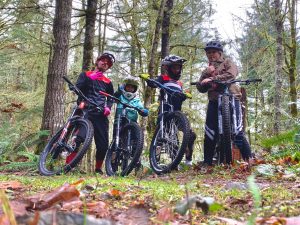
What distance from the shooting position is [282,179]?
4543mm

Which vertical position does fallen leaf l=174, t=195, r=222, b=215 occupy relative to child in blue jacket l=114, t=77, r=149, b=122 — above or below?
below

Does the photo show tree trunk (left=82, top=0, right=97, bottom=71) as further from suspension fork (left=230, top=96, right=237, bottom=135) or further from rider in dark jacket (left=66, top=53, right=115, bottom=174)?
suspension fork (left=230, top=96, right=237, bottom=135)

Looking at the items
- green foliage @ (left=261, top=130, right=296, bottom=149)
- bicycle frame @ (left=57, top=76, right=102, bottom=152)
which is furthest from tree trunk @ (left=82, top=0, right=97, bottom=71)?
green foliage @ (left=261, top=130, right=296, bottom=149)

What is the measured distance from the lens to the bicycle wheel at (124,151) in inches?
273

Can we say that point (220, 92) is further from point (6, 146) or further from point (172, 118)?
point (6, 146)

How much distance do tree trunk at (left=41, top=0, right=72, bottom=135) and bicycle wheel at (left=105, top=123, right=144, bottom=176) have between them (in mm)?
1797

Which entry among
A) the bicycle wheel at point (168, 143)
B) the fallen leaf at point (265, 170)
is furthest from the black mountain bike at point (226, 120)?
the fallen leaf at point (265, 170)

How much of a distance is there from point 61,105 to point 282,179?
17.9 feet

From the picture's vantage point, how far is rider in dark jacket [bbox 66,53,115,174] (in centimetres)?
749

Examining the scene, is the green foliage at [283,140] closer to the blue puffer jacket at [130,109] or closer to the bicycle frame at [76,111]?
the blue puffer jacket at [130,109]

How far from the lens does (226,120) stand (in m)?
6.42

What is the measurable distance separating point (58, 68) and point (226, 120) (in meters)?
3.89

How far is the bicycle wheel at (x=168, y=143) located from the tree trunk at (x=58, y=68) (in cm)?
269

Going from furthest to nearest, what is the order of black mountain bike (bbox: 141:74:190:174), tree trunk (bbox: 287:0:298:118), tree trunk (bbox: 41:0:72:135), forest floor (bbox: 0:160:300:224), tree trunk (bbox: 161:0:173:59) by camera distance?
tree trunk (bbox: 161:0:173:59) → tree trunk (bbox: 287:0:298:118) → tree trunk (bbox: 41:0:72:135) → black mountain bike (bbox: 141:74:190:174) → forest floor (bbox: 0:160:300:224)
